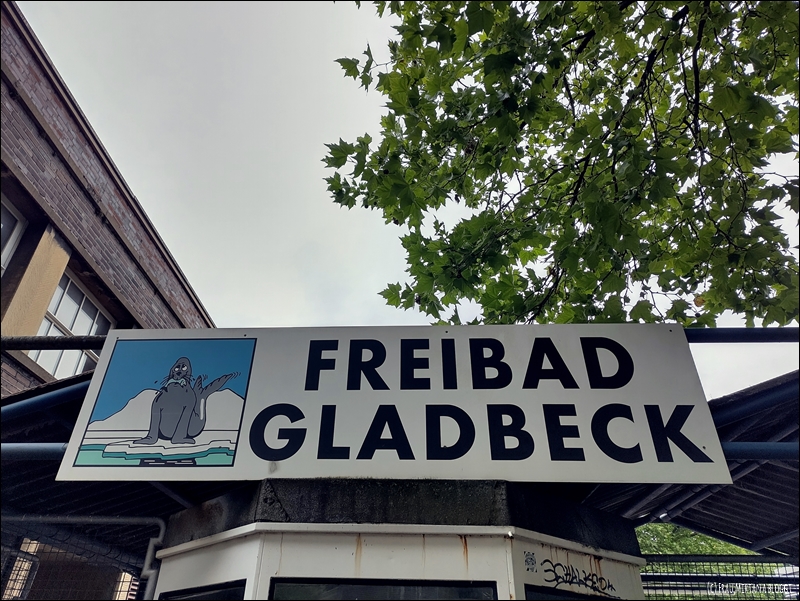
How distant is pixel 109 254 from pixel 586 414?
7214mm

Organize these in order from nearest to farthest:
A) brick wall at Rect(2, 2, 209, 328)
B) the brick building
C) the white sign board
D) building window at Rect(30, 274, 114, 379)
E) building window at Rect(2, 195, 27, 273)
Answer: the white sign board → brick wall at Rect(2, 2, 209, 328) → the brick building → building window at Rect(2, 195, 27, 273) → building window at Rect(30, 274, 114, 379)

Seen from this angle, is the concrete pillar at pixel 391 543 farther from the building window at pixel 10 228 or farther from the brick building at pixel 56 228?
the building window at pixel 10 228

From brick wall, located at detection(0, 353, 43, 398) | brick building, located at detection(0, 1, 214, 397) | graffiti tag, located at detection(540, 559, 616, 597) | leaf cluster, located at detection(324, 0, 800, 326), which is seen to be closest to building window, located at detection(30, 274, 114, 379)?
brick building, located at detection(0, 1, 214, 397)

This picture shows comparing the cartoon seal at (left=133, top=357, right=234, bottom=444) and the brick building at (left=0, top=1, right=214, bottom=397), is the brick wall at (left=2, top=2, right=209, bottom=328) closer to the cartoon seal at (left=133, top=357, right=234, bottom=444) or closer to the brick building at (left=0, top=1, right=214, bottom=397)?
the brick building at (left=0, top=1, right=214, bottom=397)

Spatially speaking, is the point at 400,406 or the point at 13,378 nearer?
the point at 400,406

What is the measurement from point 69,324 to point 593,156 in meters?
6.80

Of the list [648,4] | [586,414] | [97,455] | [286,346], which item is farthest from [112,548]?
[648,4]

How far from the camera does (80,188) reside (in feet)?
22.7

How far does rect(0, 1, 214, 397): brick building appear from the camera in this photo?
219 inches

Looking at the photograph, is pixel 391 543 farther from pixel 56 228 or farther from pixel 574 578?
pixel 56 228

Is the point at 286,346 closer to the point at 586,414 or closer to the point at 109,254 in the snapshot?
the point at 586,414

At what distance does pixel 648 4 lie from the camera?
4.29 meters

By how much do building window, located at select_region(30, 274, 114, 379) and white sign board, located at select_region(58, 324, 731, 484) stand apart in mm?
4285

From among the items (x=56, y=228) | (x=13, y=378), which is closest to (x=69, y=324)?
(x=13, y=378)
